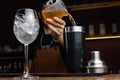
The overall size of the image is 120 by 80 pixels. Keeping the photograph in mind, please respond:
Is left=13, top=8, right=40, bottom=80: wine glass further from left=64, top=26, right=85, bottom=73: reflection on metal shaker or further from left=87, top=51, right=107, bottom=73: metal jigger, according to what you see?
left=87, top=51, right=107, bottom=73: metal jigger

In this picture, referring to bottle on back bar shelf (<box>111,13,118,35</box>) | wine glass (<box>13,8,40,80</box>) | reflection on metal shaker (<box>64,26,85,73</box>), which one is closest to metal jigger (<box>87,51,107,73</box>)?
reflection on metal shaker (<box>64,26,85,73</box>)

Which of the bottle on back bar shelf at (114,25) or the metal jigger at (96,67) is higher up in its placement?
the bottle on back bar shelf at (114,25)

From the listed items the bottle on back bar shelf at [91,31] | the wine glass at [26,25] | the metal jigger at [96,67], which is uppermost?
the bottle on back bar shelf at [91,31]

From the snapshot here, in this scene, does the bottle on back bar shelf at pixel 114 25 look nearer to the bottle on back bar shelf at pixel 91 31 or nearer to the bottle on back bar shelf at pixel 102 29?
the bottle on back bar shelf at pixel 102 29

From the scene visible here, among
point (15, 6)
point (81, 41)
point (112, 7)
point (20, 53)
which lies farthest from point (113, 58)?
point (81, 41)

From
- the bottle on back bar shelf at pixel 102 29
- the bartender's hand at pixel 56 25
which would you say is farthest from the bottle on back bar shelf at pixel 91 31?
the bartender's hand at pixel 56 25

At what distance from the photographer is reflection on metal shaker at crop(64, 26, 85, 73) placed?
1.19 m

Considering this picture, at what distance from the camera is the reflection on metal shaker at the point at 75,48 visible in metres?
1.19

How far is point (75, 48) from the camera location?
1199mm

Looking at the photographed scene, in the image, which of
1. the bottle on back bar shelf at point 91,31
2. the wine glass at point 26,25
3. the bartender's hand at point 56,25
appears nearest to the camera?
the wine glass at point 26,25

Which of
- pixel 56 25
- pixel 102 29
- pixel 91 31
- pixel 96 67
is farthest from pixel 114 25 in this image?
pixel 96 67

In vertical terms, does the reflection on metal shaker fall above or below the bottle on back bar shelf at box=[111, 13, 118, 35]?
below

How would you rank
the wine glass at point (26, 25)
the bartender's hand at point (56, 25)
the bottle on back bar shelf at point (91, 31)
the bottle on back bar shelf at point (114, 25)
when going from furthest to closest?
the bottle on back bar shelf at point (91, 31)
the bottle on back bar shelf at point (114, 25)
the bartender's hand at point (56, 25)
the wine glass at point (26, 25)

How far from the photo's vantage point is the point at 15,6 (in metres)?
3.97
